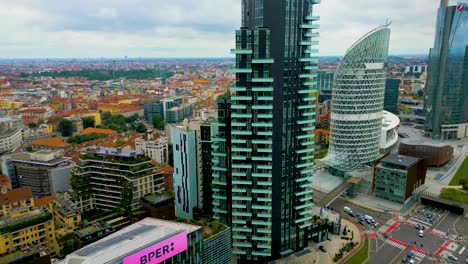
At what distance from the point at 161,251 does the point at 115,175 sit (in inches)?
2274

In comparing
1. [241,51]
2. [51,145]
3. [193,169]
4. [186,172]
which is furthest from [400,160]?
[51,145]

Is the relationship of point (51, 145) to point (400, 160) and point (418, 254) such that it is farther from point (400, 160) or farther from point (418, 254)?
point (418, 254)

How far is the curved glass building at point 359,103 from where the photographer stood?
130 metres

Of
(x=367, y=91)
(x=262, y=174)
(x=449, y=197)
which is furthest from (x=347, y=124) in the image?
(x=262, y=174)

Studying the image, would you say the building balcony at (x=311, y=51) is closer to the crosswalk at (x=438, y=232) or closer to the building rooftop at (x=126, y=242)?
the building rooftop at (x=126, y=242)

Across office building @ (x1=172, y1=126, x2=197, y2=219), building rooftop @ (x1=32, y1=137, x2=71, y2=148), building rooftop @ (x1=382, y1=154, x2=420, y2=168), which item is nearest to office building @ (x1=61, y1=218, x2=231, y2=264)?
office building @ (x1=172, y1=126, x2=197, y2=219)

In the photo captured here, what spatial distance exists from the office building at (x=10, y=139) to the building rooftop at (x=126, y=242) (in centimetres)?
12102

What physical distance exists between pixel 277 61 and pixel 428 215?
6912 centimetres

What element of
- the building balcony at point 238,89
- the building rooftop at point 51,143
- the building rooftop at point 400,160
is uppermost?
the building balcony at point 238,89

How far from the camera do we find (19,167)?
124312 mm

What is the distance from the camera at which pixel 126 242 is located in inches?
2136

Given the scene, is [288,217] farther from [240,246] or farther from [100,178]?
A: [100,178]

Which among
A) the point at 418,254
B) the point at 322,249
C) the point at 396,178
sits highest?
the point at 396,178

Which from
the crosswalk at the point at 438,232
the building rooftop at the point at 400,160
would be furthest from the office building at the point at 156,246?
the building rooftop at the point at 400,160
